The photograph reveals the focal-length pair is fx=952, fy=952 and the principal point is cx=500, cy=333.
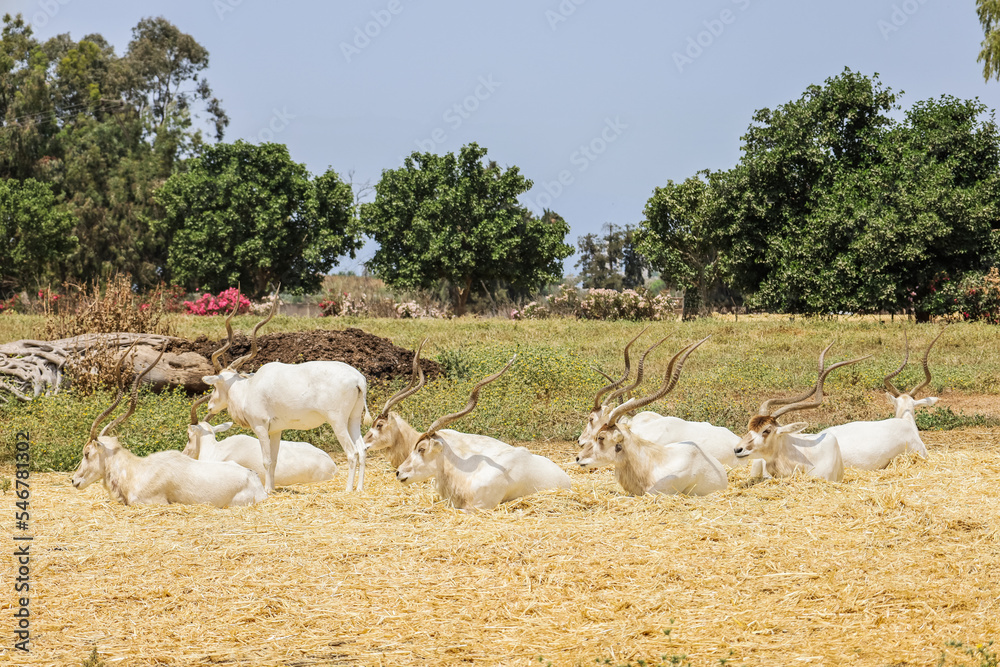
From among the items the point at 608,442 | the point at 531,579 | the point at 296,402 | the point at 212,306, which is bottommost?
the point at 531,579

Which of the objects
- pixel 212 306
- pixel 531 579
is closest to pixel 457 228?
pixel 212 306

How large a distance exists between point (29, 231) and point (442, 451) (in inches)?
1552

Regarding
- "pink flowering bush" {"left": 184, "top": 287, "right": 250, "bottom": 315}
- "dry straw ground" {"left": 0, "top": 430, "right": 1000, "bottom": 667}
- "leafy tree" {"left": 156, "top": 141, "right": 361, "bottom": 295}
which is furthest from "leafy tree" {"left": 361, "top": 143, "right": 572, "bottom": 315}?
"dry straw ground" {"left": 0, "top": 430, "right": 1000, "bottom": 667}

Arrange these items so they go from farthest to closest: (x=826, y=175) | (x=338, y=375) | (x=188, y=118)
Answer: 1. (x=188, y=118)
2. (x=826, y=175)
3. (x=338, y=375)

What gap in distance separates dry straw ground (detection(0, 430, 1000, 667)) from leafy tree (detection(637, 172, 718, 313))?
32.3 metres

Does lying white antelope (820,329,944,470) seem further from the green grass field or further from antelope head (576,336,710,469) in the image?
the green grass field

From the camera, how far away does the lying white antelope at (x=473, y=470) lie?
24.5ft

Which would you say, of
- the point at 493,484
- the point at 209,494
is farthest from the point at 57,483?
the point at 493,484

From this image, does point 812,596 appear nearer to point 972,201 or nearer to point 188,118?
point 972,201

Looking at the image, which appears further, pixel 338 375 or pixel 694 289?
pixel 694 289

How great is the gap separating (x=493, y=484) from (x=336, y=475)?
2786 mm

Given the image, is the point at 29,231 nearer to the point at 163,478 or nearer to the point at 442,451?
the point at 163,478

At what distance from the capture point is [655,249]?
4141 centimetres

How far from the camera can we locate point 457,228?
40812 mm
